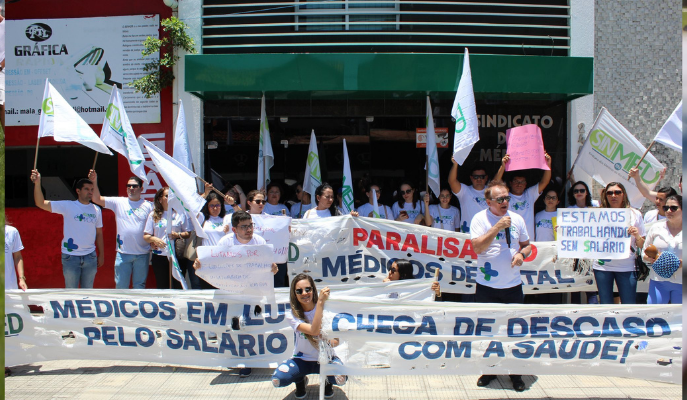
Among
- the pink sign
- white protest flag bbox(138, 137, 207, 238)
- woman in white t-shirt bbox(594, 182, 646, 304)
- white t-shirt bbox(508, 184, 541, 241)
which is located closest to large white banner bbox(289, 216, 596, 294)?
white t-shirt bbox(508, 184, 541, 241)

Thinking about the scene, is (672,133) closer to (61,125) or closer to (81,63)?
Result: (61,125)

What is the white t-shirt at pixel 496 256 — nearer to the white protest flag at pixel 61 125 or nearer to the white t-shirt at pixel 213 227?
the white t-shirt at pixel 213 227

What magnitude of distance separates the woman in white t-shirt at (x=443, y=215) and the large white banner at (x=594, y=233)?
167 cm

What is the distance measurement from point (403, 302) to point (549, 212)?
118 inches

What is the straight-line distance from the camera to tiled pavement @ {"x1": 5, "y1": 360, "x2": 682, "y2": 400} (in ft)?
17.6

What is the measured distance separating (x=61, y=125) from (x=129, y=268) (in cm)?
183

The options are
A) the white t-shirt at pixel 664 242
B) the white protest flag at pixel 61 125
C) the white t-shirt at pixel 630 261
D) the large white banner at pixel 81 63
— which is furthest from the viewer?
the large white banner at pixel 81 63

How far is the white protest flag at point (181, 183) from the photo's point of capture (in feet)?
20.5

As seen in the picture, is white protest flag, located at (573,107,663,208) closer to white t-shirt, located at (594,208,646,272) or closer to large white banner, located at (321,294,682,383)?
white t-shirt, located at (594,208,646,272)

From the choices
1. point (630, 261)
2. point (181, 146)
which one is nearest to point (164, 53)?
point (181, 146)

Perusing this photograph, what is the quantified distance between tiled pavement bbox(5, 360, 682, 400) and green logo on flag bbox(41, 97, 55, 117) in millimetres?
2813

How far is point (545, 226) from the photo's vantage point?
24.4 ft

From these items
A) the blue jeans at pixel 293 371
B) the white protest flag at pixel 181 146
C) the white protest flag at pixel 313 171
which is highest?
the white protest flag at pixel 181 146

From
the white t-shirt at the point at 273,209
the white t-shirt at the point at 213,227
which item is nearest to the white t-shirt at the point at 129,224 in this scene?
the white t-shirt at the point at 213,227
